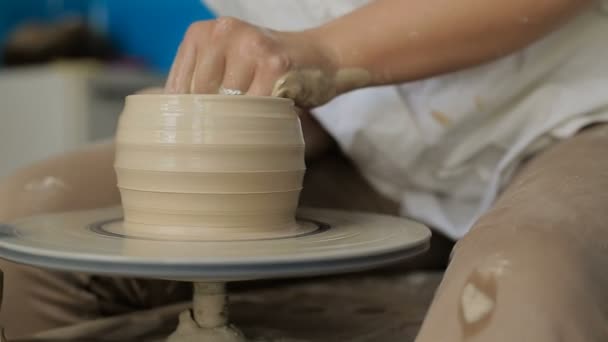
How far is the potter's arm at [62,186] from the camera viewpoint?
2.50ft

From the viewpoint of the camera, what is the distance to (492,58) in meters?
0.77

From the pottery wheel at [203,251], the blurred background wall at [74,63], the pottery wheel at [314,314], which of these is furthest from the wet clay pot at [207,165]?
the blurred background wall at [74,63]

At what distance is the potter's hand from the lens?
64 centimetres

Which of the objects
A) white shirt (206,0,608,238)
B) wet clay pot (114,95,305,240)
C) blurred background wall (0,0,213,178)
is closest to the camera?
wet clay pot (114,95,305,240)

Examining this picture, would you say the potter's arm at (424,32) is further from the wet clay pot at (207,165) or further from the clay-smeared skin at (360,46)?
the wet clay pot at (207,165)

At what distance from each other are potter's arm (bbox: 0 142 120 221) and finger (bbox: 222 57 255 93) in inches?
9.9

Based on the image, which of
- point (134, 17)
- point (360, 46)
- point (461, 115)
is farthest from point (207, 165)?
point (134, 17)

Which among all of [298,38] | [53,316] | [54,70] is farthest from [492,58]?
[54,70]

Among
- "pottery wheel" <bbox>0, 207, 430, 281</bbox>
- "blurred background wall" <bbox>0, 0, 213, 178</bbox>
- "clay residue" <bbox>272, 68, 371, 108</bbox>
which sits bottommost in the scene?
"blurred background wall" <bbox>0, 0, 213, 178</bbox>

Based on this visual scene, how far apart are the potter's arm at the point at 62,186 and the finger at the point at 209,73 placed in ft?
0.76

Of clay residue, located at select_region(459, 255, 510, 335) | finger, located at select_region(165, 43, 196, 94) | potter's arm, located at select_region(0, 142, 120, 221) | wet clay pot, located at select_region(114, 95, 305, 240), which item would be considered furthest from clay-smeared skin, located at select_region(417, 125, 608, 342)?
potter's arm, located at select_region(0, 142, 120, 221)

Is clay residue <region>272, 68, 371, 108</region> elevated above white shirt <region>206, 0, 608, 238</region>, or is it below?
above

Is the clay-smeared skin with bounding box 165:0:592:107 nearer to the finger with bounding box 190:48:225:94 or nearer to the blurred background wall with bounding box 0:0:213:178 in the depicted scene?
the finger with bounding box 190:48:225:94

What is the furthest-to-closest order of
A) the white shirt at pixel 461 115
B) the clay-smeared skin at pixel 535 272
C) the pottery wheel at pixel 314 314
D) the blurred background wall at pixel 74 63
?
the blurred background wall at pixel 74 63 → the white shirt at pixel 461 115 → the pottery wheel at pixel 314 314 → the clay-smeared skin at pixel 535 272
